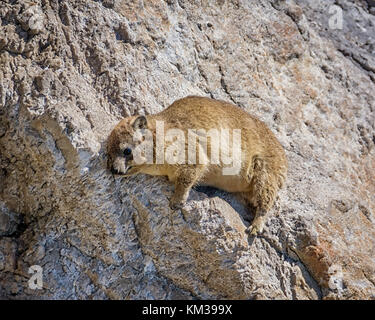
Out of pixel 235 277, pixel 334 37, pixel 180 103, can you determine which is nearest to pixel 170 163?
pixel 180 103

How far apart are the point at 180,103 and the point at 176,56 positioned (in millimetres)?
1278

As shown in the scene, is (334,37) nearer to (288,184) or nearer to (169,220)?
(288,184)

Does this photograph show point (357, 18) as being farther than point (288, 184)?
Yes

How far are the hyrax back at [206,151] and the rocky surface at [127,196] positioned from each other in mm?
203

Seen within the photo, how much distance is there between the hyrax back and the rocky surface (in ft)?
0.67

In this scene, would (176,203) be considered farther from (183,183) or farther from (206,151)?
(206,151)

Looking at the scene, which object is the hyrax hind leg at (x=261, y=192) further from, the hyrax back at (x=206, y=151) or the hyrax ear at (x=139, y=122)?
the hyrax ear at (x=139, y=122)

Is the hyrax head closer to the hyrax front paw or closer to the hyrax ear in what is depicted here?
the hyrax ear

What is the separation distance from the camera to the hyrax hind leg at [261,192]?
6.55 m

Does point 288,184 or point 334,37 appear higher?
point 334,37

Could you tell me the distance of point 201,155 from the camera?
6434mm

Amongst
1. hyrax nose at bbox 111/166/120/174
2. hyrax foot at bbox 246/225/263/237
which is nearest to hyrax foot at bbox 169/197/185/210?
hyrax nose at bbox 111/166/120/174

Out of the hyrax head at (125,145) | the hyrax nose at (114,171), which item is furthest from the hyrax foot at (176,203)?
the hyrax nose at (114,171)

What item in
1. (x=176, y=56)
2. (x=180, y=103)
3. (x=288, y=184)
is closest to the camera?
(x=180, y=103)
